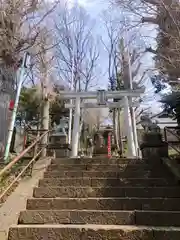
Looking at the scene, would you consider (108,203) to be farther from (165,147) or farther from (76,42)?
(76,42)

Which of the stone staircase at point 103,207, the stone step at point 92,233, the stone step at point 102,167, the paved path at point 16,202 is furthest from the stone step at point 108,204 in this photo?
the stone step at point 102,167

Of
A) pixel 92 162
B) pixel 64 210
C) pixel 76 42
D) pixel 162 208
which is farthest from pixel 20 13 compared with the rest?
pixel 76 42

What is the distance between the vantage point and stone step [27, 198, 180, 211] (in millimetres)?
4340

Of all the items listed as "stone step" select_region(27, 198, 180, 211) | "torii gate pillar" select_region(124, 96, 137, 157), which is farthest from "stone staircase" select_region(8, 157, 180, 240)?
"torii gate pillar" select_region(124, 96, 137, 157)

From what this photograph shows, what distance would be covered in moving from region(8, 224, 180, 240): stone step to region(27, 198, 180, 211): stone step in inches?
28.7

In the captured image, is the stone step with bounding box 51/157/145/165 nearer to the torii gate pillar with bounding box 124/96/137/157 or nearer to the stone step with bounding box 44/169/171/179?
the stone step with bounding box 44/169/171/179

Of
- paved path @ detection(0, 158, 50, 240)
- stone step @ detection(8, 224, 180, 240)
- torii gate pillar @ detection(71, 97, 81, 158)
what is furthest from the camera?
torii gate pillar @ detection(71, 97, 81, 158)

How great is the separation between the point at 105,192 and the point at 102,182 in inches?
17.5

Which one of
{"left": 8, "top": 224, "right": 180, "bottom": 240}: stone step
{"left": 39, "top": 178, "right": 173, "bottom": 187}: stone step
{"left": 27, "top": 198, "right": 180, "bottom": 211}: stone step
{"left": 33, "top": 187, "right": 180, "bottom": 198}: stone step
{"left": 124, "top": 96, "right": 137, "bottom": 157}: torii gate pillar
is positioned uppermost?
{"left": 124, "top": 96, "right": 137, "bottom": 157}: torii gate pillar

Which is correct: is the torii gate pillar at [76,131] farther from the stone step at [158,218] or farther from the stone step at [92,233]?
the stone step at [92,233]

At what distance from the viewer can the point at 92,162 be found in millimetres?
6516

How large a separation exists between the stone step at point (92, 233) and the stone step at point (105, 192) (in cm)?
119

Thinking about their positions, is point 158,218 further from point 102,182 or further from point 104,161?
point 104,161

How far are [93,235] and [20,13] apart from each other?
7.56m
